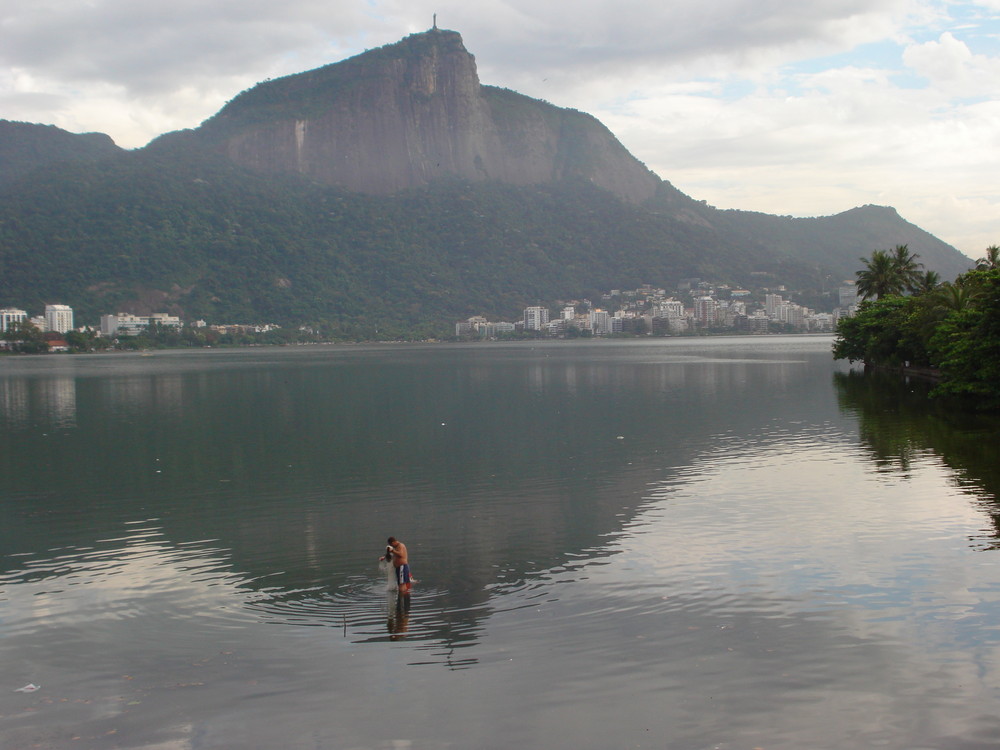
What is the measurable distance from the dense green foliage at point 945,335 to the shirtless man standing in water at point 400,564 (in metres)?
28.2

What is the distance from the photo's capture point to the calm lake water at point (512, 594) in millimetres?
9508

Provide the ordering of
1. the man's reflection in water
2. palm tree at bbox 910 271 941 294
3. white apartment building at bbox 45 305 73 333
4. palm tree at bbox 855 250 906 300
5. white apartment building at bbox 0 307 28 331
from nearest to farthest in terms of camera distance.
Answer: the man's reflection in water → palm tree at bbox 910 271 941 294 → palm tree at bbox 855 250 906 300 → white apartment building at bbox 0 307 28 331 → white apartment building at bbox 45 305 73 333

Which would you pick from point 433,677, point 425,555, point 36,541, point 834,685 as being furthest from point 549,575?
point 36,541

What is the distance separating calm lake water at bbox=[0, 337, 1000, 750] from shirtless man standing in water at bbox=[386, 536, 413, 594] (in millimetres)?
333

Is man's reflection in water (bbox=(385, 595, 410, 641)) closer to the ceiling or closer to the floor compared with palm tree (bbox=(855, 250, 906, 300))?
closer to the floor

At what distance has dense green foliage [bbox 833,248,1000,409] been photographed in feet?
114

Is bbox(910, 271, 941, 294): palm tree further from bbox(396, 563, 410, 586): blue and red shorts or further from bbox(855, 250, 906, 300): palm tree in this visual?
bbox(396, 563, 410, 586): blue and red shorts

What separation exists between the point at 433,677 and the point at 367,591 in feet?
12.4

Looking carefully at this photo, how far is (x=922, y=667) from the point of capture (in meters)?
10.4

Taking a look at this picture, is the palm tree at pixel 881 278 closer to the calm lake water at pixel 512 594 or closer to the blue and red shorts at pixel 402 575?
the calm lake water at pixel 512 594

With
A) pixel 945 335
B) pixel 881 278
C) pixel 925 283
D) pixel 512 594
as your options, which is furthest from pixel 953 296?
pixel 512 594

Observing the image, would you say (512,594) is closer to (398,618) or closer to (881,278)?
(398,618)

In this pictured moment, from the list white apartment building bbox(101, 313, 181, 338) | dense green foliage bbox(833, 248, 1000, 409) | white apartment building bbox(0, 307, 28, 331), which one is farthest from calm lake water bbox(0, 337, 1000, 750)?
white apartment building bbox(0, 307, 28, 331)

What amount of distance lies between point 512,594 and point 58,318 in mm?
195474
